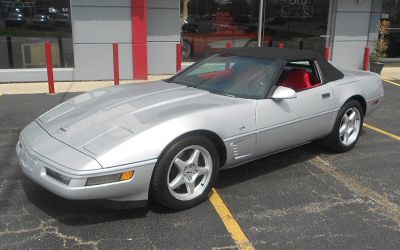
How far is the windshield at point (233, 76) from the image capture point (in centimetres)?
439

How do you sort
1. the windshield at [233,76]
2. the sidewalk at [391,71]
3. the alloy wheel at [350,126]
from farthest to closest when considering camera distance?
the sidewalk at [391,71], the alloy wheel at [350,126], the windshield at [233,76]

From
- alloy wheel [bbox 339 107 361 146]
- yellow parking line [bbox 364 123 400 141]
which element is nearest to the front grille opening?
alloy wheel [bbox 339 107 361 146]

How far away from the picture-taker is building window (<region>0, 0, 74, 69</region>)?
9859mm

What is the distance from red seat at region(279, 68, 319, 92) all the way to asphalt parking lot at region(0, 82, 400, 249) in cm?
88

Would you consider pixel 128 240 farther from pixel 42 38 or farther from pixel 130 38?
pixel 42 38

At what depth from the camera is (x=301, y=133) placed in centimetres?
462

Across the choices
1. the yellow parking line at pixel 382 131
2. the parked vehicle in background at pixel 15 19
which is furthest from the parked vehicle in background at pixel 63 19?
the yellow parking line at pixel 382 131

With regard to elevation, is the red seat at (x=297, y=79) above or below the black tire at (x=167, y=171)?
above

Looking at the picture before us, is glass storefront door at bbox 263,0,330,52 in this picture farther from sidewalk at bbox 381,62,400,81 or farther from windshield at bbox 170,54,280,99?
windshield at bbox 170,54,280,99

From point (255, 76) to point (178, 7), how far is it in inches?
270

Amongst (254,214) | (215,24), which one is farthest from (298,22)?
(254,214)

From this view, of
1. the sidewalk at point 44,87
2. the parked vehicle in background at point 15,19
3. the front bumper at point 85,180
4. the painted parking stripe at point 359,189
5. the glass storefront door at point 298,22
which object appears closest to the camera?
the front bumper at point 85,180

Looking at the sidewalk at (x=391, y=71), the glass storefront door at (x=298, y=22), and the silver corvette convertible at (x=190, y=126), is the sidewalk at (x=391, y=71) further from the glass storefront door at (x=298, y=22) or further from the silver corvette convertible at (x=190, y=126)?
the silver corvette convertible at (x=190, y=126)

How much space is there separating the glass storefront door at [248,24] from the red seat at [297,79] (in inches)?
257
